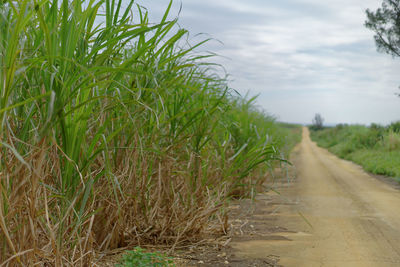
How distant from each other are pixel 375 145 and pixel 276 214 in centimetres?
976

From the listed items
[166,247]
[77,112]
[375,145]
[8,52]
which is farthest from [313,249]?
[375,145]

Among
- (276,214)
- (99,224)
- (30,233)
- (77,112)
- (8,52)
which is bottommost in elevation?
(276,214)

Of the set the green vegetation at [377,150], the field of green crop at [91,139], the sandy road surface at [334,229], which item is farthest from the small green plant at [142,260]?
the green vegetation at [377,150]

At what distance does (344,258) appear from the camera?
2746 mm

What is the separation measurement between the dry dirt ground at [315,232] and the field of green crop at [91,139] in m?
0.37

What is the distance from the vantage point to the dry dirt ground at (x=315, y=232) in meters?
A: 2.69

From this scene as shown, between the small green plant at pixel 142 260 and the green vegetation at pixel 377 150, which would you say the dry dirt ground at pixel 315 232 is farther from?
the green vegetation at pixel 377 150

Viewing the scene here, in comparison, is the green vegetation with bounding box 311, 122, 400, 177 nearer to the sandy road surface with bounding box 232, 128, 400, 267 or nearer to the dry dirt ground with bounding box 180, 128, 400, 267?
the sandy road surface with bounding box 232, 128, 400, 267

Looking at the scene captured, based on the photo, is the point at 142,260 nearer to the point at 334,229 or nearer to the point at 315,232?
the point at 315,232

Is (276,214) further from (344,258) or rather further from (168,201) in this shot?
(168,201)

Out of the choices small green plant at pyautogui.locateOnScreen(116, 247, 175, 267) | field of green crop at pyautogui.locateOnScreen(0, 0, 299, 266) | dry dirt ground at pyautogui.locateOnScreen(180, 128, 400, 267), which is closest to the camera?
field of green crop at pyautogui.locateOnScreen(0, 0, 299, 266)

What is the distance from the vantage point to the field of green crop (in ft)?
4.78

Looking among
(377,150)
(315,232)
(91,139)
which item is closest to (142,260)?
(91,139)

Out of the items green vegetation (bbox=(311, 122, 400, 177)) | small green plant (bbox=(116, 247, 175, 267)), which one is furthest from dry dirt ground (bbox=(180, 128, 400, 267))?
green vegetation (bbox=(311, 122, 400, 177))
